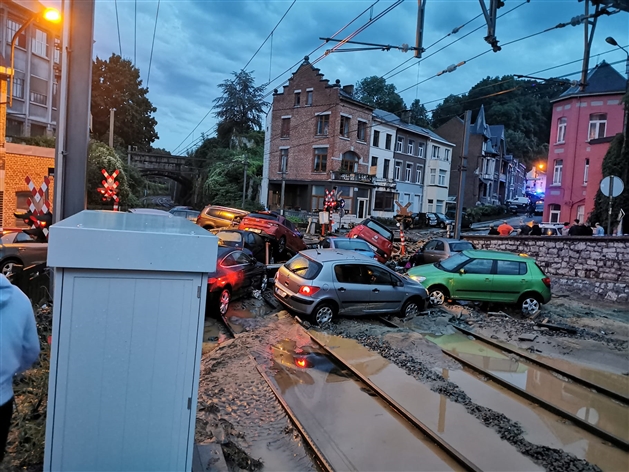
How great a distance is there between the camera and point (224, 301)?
36.0 ft

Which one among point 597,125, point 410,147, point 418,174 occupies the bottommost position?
point 418,174

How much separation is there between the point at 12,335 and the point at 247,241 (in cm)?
1377

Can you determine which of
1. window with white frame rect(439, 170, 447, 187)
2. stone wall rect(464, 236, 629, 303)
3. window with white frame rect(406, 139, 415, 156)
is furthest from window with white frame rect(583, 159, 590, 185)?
window with white frame rect(439, 170, 447, 187)

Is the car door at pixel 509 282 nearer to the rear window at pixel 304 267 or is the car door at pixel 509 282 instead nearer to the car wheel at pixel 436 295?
the car wheel at pixel 436 295

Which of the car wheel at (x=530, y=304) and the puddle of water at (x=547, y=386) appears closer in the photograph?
the puddle of water at (x=547, y=386)

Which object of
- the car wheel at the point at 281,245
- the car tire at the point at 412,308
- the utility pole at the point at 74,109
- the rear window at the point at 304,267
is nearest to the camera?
the utility pole at the point at 74,109

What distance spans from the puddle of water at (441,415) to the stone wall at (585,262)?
446 inches

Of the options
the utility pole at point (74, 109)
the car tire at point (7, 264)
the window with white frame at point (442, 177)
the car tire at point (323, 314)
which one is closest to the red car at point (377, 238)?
the car tire at point (323, 314)

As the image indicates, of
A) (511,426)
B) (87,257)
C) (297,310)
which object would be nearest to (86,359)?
(87,257)

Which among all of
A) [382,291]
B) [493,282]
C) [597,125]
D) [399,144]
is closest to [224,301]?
[382,291]

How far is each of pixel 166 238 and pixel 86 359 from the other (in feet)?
3.21

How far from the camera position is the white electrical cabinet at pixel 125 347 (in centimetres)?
297

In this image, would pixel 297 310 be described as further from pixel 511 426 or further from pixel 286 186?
pixel 286 186

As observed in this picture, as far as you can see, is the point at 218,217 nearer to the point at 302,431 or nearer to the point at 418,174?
the point at 302,431
